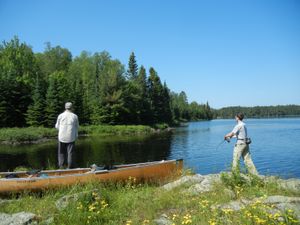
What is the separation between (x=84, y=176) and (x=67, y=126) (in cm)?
167

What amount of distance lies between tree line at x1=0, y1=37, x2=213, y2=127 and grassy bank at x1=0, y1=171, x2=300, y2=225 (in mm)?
37384

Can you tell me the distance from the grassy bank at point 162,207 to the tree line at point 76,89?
37384mm

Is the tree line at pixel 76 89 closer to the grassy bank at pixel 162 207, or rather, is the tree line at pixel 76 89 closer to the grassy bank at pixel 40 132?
the grassy bank at pixel 40 132

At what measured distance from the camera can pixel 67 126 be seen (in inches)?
356

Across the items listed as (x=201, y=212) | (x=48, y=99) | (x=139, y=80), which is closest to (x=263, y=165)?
(x=201, y=212)

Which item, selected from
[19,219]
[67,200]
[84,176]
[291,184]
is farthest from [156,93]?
[19,219]

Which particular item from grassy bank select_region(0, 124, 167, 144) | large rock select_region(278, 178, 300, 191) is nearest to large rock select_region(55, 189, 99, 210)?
large rock select_region(278, 178, 300, 191)

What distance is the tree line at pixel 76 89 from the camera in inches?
1681

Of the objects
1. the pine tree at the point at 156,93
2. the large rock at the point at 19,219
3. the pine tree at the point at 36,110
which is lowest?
the large rock at the point at 19,219

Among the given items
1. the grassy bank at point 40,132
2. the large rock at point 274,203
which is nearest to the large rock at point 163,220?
the large rock at point 274,203

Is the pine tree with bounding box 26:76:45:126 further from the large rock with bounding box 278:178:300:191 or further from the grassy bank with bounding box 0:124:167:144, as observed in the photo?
the large rock with bounding box 278:178:300:191

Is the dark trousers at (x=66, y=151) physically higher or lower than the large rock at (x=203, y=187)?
higher

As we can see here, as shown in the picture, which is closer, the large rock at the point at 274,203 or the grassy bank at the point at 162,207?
the grassy bank at the point at 162,207

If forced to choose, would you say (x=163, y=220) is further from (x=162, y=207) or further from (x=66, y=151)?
(x=66, y=151)
